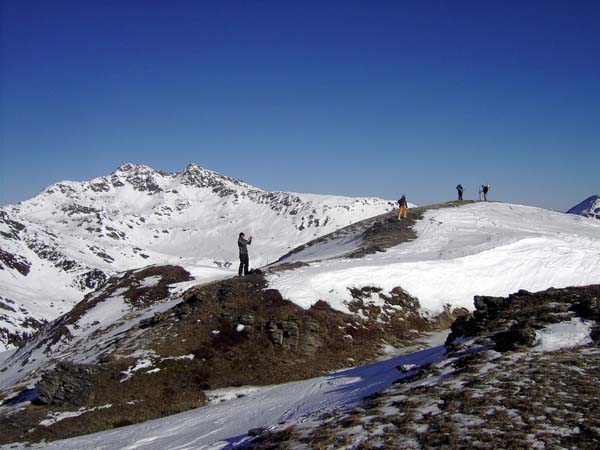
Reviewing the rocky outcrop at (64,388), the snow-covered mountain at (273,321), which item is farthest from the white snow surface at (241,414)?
the rocky outcrop at (64,388)

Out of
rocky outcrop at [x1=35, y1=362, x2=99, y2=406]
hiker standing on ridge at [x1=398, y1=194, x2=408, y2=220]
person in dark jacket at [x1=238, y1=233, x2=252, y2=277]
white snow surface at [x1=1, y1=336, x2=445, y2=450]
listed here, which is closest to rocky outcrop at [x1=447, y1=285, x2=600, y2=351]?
white snow surface at [x1=1, y1=336, x2=445, y2=450]

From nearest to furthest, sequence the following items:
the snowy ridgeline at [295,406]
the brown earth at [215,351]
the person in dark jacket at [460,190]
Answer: the snowy ridgeline at [295,406] → the brown earth at [215,351] → the person in dark jacket at [460,190]

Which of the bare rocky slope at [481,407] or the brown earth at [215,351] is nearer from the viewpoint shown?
the bare rocky slope at [481,407]

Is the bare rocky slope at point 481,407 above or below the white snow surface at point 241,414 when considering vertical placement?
above

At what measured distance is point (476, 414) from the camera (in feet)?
33.3

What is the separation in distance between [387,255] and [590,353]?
77.3 feet

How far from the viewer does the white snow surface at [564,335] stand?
50.6ft

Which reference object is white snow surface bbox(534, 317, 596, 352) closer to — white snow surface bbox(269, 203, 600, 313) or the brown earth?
the brown earth

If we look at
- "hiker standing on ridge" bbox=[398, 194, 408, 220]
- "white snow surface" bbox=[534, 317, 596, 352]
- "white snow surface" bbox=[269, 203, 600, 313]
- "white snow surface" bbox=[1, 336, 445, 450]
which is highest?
"hiker standing on ridge" bbox=[398, 194, 408, 220]

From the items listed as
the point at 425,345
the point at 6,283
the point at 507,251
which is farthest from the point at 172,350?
the point at 6,283

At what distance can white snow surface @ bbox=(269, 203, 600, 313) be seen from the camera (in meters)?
30.0

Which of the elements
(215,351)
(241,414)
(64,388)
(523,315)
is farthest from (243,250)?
(523,315)

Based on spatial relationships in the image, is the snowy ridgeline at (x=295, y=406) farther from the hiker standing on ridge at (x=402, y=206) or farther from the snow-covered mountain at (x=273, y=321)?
the hiker standing on ridge at (x=402, y=206)

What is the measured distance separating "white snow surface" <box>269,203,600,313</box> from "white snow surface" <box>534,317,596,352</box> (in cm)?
1281
